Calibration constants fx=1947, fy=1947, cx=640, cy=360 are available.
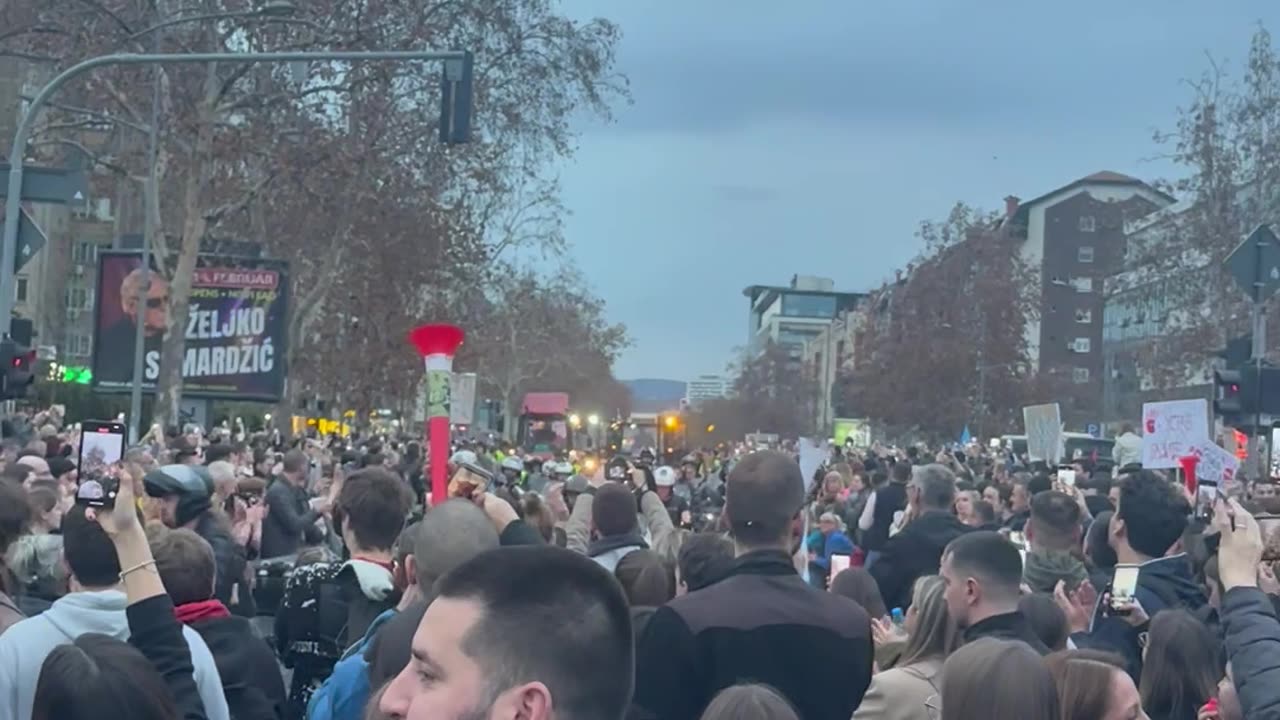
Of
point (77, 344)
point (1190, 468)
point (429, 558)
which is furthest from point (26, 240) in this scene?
point (77, 344)

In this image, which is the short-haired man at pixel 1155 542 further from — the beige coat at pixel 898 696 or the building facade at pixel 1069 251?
the building facade at pixel 1069 251

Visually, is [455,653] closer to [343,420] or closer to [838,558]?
[838,558]

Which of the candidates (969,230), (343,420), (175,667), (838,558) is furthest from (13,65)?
(175,667)

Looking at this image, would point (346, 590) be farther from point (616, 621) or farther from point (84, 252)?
point (84, 252)

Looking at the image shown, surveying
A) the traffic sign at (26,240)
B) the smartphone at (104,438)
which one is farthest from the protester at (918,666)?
the traffic sign at (26,240)

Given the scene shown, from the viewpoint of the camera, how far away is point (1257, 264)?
15.9m

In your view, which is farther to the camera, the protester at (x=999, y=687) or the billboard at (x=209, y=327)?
the billboard at (x=209, y=327)

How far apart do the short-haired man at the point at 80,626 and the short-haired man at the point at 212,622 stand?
0.74ft

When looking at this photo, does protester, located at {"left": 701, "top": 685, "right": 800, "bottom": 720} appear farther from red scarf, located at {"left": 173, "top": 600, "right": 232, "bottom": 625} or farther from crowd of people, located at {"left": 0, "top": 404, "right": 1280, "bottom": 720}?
red scarf, located at {"left": 173, "top": 600, "right": 232, "bottom": 625}

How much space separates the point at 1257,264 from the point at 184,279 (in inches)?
851

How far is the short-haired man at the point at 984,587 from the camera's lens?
5.71 meters

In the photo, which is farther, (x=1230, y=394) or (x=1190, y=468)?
(x=1230, y=394)

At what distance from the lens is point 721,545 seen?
7.37m

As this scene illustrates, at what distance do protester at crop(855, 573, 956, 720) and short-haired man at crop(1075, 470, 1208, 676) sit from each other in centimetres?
161
